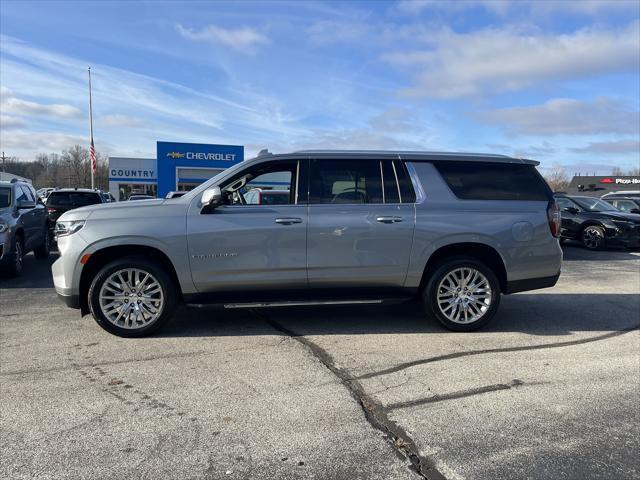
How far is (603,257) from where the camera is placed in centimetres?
1299

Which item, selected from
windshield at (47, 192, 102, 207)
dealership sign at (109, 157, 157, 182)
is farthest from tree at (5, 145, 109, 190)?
windshield at (47, 192, 102, 207)

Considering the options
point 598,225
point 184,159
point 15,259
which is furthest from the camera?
point 184,159

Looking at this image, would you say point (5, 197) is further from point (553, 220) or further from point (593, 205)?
point (593, 205)

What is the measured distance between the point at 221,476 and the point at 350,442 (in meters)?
0.84

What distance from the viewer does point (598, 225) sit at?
1433cm

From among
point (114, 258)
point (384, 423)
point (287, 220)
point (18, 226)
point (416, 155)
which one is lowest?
point (384, 423)

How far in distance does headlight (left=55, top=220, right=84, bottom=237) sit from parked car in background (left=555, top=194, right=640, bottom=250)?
1248cm

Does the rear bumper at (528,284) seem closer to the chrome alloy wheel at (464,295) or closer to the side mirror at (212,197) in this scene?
the chrome alloy wheel at (464,295)

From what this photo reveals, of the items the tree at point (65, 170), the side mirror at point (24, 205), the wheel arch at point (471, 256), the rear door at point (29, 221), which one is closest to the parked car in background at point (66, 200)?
the rear door at point (29, 221)

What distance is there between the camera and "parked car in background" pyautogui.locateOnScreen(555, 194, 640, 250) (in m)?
14.1

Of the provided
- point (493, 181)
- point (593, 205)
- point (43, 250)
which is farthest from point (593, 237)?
point (43, 250)

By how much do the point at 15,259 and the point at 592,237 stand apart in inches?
565

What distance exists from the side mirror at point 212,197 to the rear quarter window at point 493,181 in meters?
2.50

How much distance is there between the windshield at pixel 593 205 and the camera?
48.7 ft
